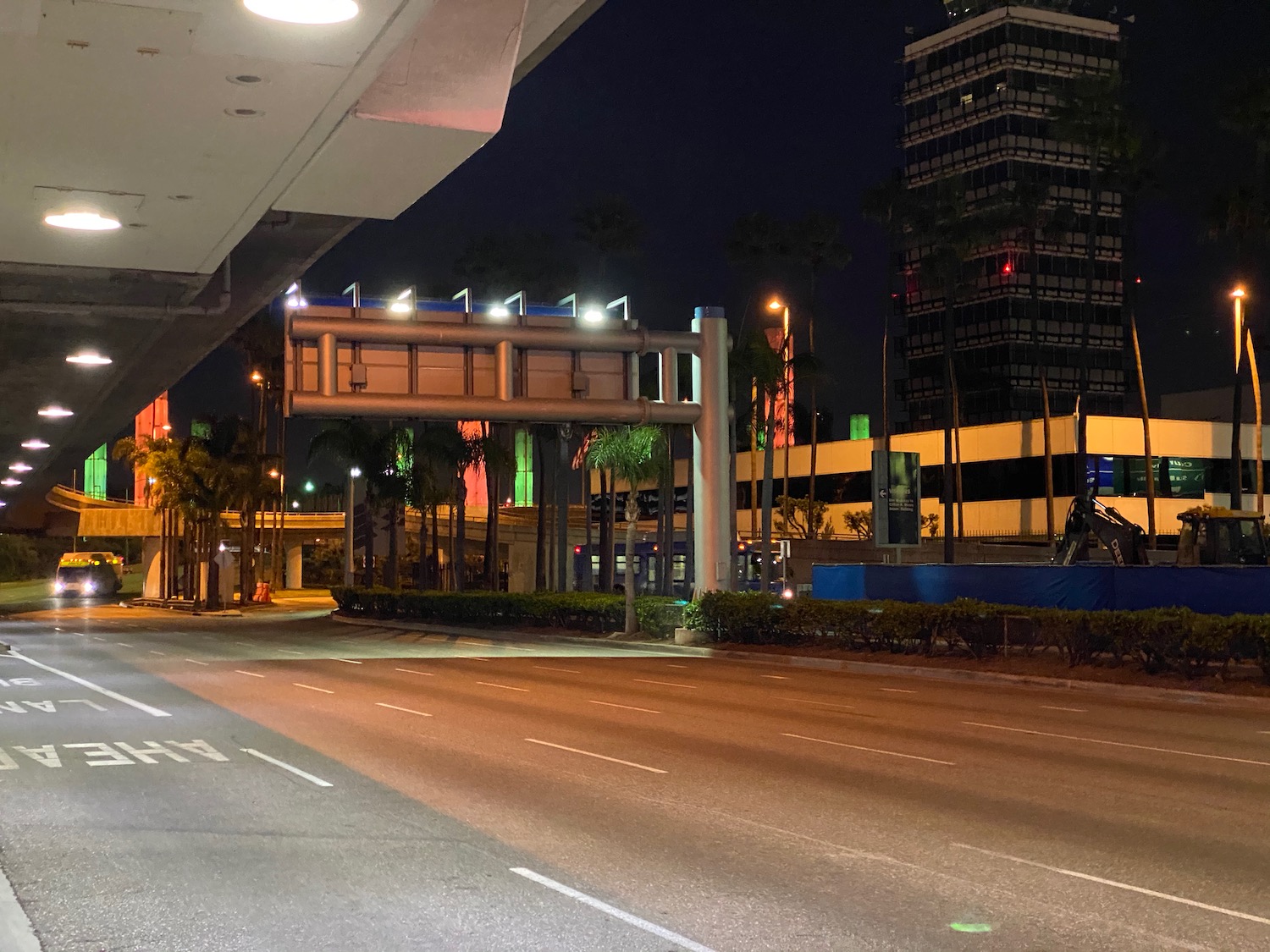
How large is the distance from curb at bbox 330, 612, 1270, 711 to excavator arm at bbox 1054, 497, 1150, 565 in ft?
28.2

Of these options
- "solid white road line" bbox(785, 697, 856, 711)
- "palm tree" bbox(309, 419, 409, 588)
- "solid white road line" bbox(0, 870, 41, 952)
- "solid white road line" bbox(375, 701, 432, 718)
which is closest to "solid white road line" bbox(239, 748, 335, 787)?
"solid white road line" bbox(375, 701, 432, 718)

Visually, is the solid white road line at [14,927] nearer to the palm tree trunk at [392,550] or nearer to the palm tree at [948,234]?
the palm tree trunk at [392,550]

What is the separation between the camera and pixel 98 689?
959 inches

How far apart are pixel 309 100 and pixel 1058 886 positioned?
6.63 m

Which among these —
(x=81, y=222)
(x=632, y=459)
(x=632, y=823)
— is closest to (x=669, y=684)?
(x=632, y=823)

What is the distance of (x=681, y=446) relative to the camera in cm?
12362

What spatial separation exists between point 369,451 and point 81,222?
58.3 m

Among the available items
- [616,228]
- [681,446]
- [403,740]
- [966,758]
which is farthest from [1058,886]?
[681,446]

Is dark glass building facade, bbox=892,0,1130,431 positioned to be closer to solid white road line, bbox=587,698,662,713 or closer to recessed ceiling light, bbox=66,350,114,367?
solid white road line, bbox=587,698,662,713

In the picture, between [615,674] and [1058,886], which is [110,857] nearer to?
[1058,886]

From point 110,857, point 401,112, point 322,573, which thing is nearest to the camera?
point 401,112

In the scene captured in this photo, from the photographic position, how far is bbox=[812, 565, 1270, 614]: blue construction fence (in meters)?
27.1

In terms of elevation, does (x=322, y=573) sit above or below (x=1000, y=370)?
below

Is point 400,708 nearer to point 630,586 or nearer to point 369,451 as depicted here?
point 630,586
